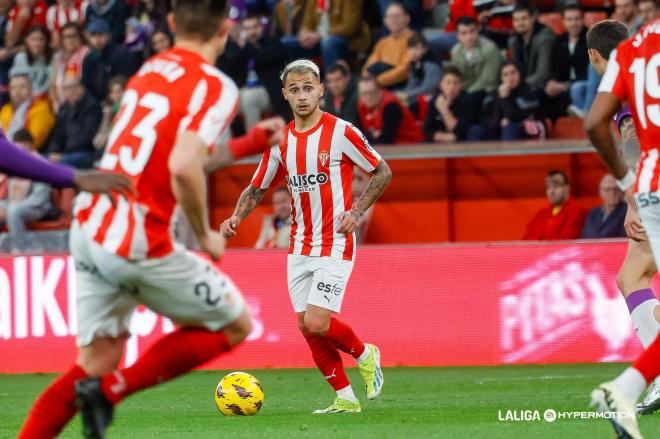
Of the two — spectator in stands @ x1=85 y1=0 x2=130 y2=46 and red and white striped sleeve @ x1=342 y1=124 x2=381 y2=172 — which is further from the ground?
red and white striped sleeve @ x1=342 y1=124 x2=381 y2=172

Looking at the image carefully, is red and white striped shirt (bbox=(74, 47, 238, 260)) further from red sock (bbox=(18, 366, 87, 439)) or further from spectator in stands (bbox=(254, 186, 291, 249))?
spectator in stands (bbox=(254, 186, 291, 249))

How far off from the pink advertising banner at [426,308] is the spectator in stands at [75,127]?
3.71 meters

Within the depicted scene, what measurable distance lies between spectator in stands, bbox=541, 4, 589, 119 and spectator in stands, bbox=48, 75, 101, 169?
239 inches

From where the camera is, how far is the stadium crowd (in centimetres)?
1559

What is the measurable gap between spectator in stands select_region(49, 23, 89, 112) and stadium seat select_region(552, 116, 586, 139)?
685 centimetres

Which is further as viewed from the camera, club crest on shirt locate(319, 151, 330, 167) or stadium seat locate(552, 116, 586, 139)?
stadium seat locate(552, 116, 586, 139)

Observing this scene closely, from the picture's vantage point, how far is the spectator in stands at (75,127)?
17.3m

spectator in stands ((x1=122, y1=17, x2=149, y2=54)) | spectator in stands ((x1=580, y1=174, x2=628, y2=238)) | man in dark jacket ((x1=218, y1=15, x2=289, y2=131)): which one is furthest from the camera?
spectator in stands ((x1=122, y1=17, x2=149, y2=54))

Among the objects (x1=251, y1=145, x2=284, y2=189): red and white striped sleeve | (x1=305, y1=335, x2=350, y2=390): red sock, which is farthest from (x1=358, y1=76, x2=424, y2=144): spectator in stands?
(x1=305, y1=335, x2=350, y2=390): red sock

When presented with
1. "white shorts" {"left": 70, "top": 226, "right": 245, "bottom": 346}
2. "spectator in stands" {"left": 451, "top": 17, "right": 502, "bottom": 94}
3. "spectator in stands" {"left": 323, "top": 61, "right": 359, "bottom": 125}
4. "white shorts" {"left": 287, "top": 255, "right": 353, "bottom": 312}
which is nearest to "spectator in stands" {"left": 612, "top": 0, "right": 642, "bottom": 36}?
"spectator in stands" {"left": 451, "top": 17, "right": 502, "bottom": 94}

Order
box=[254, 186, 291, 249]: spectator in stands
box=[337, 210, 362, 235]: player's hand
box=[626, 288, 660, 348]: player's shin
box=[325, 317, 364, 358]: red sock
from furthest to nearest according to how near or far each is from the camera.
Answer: box=[254, 186, 291, 249]: spectator in stands
box=[325, 317, 364, 358]: red sock
box=[337, 210, 362, 235]: player's hand
box=[626, 288, 660, 348]: player's shin

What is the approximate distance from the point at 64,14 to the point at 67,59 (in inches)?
53.9

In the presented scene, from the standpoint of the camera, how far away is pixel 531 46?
1581 centimetres

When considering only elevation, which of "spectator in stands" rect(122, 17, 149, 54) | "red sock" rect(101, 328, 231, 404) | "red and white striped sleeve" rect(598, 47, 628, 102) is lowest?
"spectator in stands" rect(122, 17, 149, 54)
